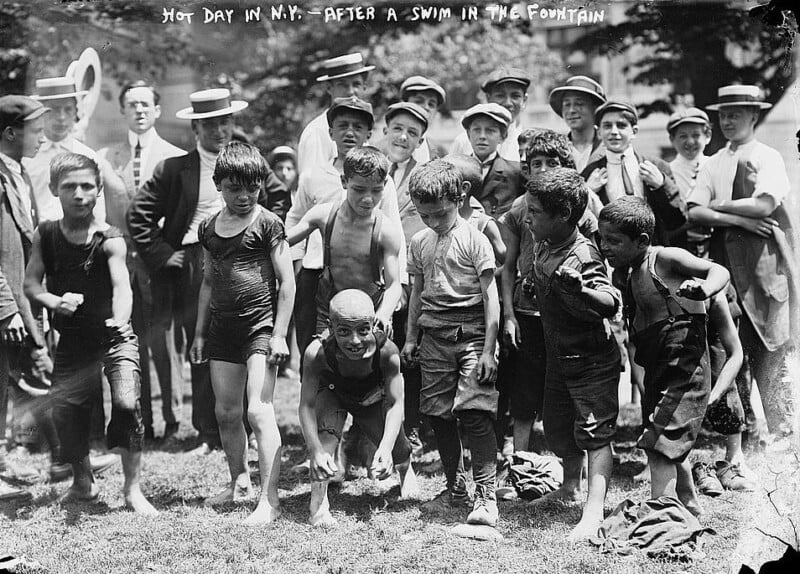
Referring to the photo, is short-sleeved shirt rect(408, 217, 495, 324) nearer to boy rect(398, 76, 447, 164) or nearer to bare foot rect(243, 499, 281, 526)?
bare foot rect(243, 499, 281, 526)

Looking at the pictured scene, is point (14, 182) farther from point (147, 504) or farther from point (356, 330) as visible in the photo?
point (356, 330)

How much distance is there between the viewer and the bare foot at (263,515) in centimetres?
502

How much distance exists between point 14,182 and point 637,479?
15.5 feet

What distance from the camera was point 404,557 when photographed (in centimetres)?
451

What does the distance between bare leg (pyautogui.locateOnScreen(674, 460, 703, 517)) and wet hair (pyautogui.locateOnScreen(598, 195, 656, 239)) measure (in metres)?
1.35

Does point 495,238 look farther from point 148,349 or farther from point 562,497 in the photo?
point 148,349

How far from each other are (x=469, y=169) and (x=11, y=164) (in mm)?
A: 3264

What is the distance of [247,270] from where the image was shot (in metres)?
5.32

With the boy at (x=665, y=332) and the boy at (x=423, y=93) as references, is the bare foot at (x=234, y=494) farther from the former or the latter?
the boy at (x=423, y=93)

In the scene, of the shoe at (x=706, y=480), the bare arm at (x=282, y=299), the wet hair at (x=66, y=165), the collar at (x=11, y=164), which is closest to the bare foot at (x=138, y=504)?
the bare arm at (x=282, y=299)

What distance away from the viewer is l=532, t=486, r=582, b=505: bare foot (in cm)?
526

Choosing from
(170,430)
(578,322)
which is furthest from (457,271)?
(170,430)

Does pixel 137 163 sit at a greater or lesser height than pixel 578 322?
greater

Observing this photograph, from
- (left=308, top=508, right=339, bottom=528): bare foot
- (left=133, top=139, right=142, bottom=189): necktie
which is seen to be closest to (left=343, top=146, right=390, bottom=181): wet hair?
(left=308, top=508, right=339, bottom=528): bare foot
